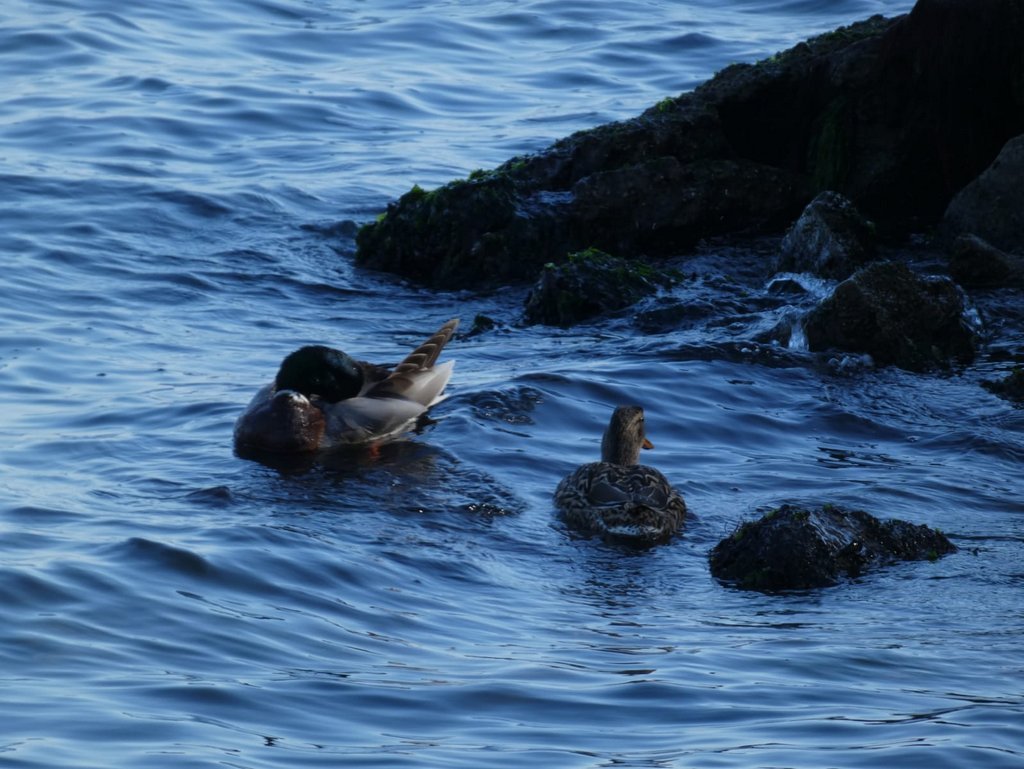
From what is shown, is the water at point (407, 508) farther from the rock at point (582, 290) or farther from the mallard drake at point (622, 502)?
the rock at point (582, 290)

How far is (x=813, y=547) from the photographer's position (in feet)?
27.5

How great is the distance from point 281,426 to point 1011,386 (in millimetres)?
4994

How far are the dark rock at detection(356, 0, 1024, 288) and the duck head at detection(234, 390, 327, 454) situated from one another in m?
4.44

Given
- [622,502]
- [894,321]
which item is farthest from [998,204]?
[622,502]

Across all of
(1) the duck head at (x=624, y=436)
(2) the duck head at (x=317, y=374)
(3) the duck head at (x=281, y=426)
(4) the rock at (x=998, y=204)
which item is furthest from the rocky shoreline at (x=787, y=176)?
(1) the duck head at (x=624, y=436)

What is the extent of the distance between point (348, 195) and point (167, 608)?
11.6 m

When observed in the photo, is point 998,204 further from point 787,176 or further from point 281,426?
point 281,426

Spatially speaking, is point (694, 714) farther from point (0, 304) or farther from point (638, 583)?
point (0, 304)

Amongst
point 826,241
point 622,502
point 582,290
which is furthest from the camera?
point 826,241

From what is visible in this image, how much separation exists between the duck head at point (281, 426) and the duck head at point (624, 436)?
203 cm

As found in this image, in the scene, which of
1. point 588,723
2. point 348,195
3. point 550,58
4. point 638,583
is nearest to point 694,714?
point 588,723

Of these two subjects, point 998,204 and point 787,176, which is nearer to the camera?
point 998,204

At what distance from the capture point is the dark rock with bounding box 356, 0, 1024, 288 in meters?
15.6

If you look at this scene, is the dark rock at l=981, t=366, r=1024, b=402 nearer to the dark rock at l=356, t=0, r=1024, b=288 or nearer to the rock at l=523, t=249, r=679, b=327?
the rock at l=523, t=249, r=679, b=327
